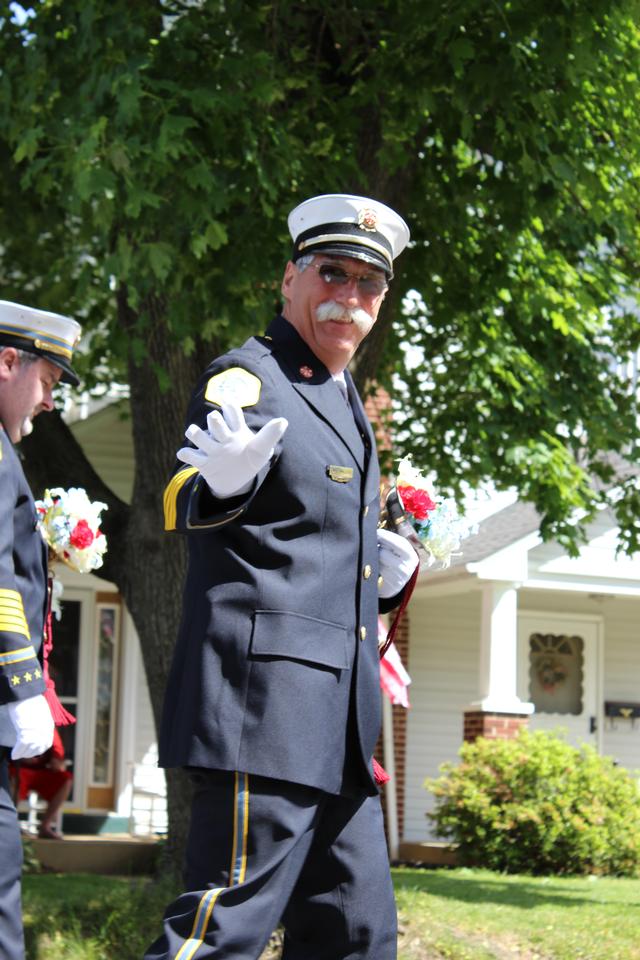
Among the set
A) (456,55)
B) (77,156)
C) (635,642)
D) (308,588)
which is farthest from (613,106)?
(635,642)

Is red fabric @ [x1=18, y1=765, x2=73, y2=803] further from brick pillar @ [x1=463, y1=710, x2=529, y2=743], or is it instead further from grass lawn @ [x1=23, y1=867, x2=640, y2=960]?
grass lawn @ [x1=23, y1=867, x2=640, y2=960]

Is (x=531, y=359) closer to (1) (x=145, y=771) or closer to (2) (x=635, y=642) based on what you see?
(1) (x=145, y=771)

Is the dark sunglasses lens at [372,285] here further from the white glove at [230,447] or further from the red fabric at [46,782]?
the red fabric at [46,782]

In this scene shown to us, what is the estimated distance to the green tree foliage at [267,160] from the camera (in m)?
7.03

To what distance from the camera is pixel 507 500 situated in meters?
17.7

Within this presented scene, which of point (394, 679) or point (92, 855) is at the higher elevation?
point (394, 679)

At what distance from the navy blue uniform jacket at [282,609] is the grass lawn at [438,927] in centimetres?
386

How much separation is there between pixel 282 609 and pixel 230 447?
47 centimetres

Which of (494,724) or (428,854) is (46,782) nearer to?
(428,854)

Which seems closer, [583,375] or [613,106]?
[613,106]

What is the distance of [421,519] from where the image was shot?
410 centimetres

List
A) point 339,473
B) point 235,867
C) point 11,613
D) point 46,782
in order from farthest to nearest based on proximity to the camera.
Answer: point 46,782 < point 11,613 < point 339,473 < point 235,867

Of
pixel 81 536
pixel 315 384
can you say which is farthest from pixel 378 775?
pixel 81 536

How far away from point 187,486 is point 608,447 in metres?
7.22
